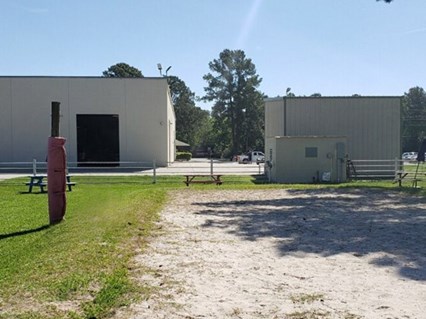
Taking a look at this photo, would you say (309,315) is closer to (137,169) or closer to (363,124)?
(363,124)

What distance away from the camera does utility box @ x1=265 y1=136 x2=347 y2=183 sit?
72.5 ft

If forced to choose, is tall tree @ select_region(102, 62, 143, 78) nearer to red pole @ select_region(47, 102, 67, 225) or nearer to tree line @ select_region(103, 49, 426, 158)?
tree line @ select_region(103, 49, 426, 158)

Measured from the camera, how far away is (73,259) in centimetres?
558

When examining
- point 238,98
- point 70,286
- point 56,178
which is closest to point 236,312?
point 70,286

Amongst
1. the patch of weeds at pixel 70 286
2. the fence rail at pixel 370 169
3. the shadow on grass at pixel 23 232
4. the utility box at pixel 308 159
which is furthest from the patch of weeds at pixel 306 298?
the fence rail at pixel 370 169

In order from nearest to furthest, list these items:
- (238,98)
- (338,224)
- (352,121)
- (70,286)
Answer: (70,286) < (338,224) < (352,121) < (238,98)

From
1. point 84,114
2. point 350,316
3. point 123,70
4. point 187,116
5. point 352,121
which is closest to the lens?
point 350,316

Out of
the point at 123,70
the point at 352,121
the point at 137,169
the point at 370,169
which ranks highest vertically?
the point at 123,70

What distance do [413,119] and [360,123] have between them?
83036 millimetres

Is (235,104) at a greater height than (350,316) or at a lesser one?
greater

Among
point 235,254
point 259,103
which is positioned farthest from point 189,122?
point 235,254

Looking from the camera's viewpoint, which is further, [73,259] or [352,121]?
[352,121]

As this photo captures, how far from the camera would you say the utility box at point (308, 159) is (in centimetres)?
2211

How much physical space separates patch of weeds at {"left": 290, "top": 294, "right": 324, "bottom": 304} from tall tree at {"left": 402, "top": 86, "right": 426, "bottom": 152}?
82.1 metres
